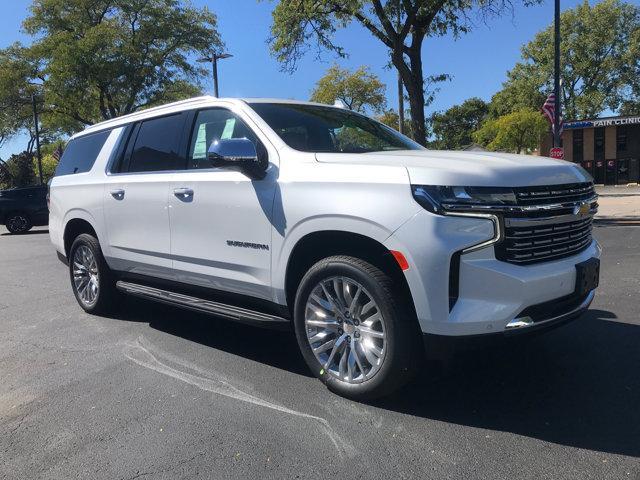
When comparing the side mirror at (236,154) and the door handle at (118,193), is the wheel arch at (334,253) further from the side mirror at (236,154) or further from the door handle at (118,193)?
the door handle at (118,193)

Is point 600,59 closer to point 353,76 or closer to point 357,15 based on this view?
point 353,76

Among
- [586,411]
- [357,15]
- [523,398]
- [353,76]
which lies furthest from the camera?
[353,76]

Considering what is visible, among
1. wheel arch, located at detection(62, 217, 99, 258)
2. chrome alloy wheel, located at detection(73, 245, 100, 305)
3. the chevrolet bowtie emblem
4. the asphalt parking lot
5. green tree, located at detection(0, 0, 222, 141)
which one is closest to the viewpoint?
→ the asphalt parking lot

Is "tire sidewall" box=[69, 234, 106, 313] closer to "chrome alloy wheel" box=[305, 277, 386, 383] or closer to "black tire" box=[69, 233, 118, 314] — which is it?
"black tire" box=[69, 233, 118, 314]

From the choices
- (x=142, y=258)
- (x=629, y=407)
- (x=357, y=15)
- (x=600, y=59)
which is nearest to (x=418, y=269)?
(x=629, y=407)

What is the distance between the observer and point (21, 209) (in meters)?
18.4

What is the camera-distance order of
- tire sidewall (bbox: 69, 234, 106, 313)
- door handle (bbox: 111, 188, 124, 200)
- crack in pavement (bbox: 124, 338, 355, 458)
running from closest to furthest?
1. crack in pavement (bbox: 124, 338, 355, 458)
2. door handle (bbox: 111, 188, 124, 200)
3. tire sidewall (bbox: 69, 234, 106, 313)

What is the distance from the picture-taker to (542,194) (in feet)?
10.3

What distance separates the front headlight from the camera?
2938 millimetres

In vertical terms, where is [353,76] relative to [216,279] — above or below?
above

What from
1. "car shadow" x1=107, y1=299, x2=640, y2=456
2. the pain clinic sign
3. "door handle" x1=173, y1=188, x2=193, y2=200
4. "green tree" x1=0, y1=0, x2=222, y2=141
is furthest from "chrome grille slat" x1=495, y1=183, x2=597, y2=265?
the pain clinic sign

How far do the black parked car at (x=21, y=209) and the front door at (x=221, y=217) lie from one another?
16.1 meters

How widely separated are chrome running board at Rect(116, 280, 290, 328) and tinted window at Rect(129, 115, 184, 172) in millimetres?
1051

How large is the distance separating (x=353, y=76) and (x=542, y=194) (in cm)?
3755
